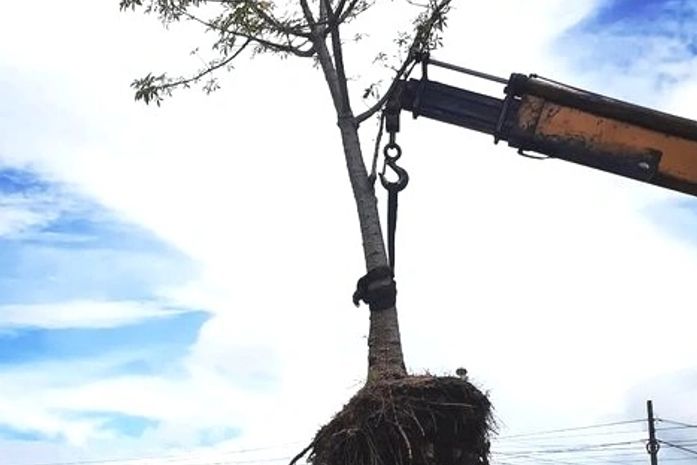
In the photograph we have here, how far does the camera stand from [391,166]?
18.8 feet

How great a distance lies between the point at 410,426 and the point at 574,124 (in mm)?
1890

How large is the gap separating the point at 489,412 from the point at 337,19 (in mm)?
2395

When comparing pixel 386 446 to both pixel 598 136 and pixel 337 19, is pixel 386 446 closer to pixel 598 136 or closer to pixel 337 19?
pixel 598 136

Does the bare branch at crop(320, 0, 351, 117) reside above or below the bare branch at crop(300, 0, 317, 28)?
below

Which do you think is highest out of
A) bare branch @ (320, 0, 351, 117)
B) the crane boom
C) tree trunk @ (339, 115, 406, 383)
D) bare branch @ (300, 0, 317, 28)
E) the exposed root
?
bare branch @ (300, 0, 317, 28)

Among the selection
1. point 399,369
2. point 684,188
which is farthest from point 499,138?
point 399,369

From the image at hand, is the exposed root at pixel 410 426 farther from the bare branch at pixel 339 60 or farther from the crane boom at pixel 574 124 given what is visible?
the bare branch at pixel 339 60

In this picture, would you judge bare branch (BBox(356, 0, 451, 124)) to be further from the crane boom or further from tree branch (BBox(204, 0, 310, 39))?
tree branch (BBox(204, 0, 310, 39))

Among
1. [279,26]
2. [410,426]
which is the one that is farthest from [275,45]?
[410,426]

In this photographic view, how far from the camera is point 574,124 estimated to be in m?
5.88

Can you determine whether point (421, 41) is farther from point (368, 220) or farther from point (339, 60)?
point (368, 220)

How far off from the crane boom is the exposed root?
4.70ft

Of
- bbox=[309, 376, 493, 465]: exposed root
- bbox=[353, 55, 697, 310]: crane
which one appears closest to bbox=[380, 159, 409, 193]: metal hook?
bbox=[353, 55, 697, 310]: crane

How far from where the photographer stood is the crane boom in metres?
5.81
